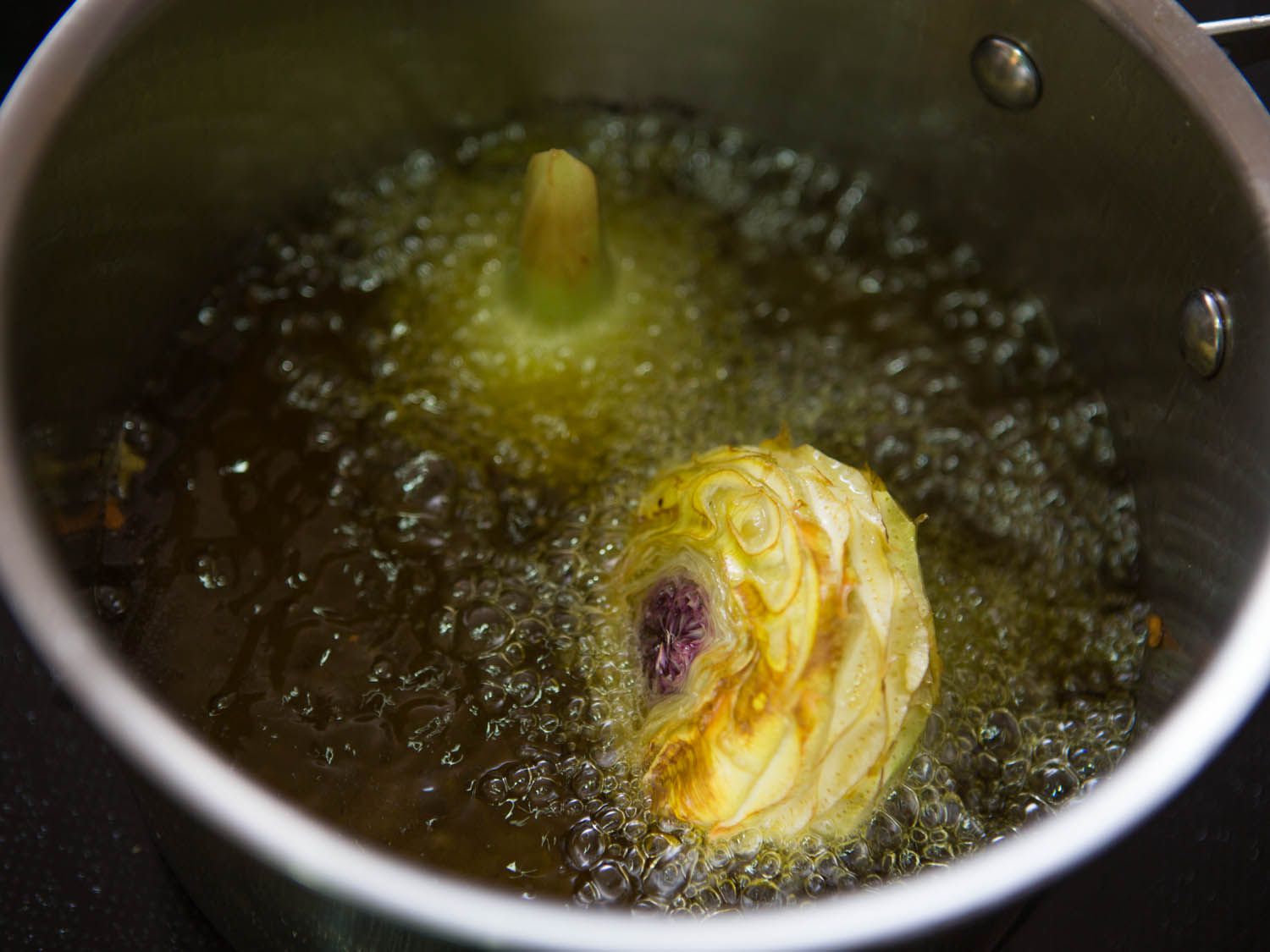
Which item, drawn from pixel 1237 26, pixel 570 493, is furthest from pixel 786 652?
pixel 1237 26

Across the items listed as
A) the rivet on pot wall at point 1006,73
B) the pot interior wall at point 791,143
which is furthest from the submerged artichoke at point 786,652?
the rivet on pot wall at point 1006,73

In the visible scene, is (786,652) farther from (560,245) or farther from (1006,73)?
(1006,73)

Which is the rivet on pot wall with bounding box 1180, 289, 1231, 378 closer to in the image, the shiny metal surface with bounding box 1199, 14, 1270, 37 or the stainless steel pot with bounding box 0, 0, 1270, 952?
the stainless steel pot with bounding box 0, 0, 1270, 952

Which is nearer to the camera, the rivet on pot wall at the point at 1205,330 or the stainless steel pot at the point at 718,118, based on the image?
the stainless steel pot at the point at 718,118

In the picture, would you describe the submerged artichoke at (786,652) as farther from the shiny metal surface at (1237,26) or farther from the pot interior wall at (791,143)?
the shiny metal surface at (1237,26)

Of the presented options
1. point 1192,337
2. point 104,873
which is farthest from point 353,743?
point 1192,337

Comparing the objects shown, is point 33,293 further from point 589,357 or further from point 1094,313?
point 1094,313

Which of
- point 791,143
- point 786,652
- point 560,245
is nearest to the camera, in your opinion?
point 786,652
